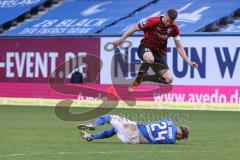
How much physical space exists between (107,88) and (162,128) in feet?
51.8

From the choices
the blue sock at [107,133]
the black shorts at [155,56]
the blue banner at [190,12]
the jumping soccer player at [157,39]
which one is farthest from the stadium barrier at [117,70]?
the blue sock at [107,133]

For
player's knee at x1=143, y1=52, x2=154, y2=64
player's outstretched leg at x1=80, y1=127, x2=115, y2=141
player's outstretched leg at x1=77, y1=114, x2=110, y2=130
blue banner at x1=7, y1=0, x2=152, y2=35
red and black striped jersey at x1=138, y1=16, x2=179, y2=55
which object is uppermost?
blue banner at x1=7, y1=0, x2=152, y2=35

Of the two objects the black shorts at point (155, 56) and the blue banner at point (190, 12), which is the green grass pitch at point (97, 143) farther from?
the blue banner at point (190, 12)

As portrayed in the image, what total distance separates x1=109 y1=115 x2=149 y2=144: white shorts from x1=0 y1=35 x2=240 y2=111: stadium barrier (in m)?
13.0

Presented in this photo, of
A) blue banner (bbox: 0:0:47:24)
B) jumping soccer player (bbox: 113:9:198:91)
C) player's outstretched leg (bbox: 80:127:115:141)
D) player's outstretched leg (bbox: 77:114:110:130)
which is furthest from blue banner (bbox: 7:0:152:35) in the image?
player's outstretched leg (bbox: 77:114:110:130)

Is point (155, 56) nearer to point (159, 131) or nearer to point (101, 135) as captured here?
point (101, 135)

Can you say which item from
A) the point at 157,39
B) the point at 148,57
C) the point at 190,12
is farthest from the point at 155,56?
the point at 190,12

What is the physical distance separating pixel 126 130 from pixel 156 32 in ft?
16.8

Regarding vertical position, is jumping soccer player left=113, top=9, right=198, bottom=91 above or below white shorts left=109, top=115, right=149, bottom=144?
above

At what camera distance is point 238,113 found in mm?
25359

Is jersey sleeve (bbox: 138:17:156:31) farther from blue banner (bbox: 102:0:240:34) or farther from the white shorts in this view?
blue banner (bbox: 102:0:240:34)

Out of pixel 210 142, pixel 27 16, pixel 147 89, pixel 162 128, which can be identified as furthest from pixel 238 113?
pixel 27 16

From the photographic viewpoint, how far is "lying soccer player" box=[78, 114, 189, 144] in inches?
541

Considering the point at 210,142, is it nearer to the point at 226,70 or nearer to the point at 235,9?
the point at 226,70
